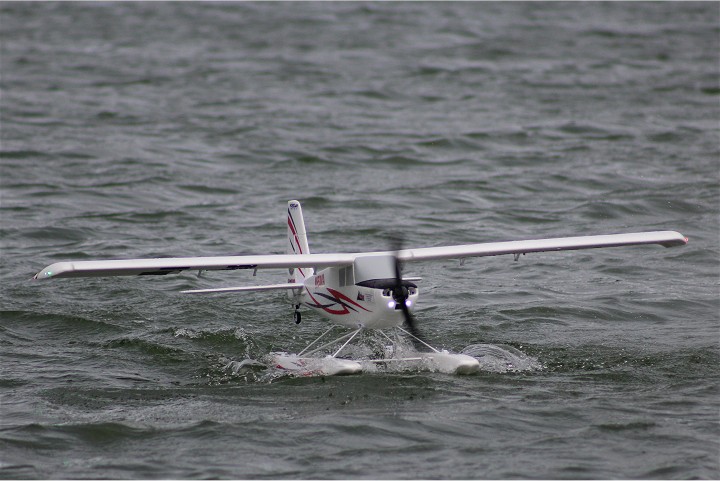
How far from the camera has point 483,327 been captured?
52.3ft

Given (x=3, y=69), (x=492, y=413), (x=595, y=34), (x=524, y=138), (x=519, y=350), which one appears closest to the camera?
(x=492, y=413)

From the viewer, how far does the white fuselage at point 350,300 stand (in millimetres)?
12547

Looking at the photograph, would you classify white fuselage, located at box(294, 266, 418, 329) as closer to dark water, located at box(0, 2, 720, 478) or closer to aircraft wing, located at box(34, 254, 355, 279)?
aircraft wing, located at box(34, 254, 355, 279)

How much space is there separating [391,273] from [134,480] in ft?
13.7

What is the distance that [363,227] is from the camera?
22500 mm

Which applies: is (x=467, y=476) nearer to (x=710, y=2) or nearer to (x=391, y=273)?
(x=391, y=273)

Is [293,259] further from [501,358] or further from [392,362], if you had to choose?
[501,358]

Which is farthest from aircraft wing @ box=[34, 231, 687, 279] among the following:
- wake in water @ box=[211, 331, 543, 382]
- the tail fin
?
the tail fin

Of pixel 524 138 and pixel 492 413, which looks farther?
pixel 524 138

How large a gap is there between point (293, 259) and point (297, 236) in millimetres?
2258

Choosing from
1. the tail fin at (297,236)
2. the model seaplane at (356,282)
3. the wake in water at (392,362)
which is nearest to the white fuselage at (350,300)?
the model seaplane at (356,282)

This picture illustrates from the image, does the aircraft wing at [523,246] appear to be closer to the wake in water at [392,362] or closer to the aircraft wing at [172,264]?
the aircraft wing at [172,264]

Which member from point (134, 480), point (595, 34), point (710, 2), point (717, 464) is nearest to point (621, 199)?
point (717, 464)

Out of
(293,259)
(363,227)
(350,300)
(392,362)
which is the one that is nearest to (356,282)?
(350,300)
